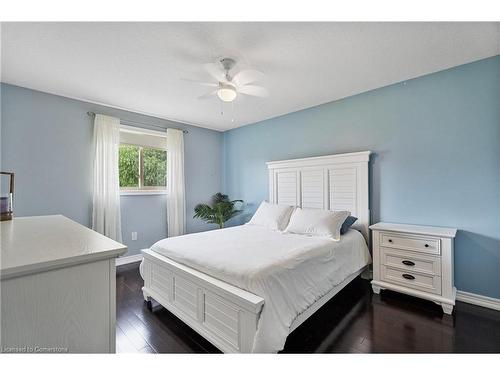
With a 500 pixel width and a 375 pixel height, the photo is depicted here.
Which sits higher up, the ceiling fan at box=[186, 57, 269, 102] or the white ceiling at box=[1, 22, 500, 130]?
the white ceiling at box=[1, 22, 500, 130]

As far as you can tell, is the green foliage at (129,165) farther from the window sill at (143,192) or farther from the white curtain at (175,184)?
the white curtain at (175,184)

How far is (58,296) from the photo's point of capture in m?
0.76

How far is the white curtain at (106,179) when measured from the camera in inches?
124

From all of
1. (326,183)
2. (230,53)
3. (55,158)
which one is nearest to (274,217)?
(326,183)

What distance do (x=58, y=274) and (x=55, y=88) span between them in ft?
9.80

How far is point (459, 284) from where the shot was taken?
2289 millimetres

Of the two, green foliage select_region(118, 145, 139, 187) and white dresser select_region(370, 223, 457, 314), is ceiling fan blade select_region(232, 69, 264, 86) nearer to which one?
white dresser select_region(370, 223, 457, 314)

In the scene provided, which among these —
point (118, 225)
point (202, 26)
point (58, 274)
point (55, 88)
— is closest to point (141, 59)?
point (202, 26)

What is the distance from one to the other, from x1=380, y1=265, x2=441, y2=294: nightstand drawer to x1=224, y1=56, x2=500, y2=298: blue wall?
42cm

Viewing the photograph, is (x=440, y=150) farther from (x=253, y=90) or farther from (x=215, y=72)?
(x=215, y=72)

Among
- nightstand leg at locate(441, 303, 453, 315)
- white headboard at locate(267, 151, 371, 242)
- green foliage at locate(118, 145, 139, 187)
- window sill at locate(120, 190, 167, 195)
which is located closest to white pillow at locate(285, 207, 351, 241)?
white headboard at locate(267, 151, 371, 242)

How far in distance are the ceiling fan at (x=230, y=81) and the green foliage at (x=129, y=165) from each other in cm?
188

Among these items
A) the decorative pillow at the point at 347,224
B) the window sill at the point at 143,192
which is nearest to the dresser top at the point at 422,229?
the decorative pillow at the point at 347,224

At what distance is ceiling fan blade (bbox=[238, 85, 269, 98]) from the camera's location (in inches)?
102
